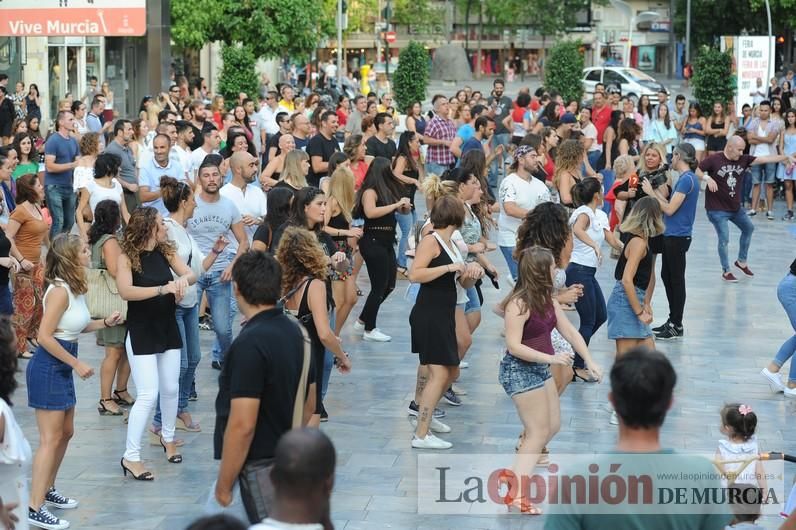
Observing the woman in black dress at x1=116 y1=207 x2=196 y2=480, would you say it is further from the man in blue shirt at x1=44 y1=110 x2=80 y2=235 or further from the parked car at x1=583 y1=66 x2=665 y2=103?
the parked car at x1=583 y1=66 x2=665 y2=103

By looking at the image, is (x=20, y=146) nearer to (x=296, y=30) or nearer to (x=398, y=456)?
(x=398, y=456)

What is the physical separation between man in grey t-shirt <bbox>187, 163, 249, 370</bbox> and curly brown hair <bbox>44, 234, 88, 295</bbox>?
7.53ft

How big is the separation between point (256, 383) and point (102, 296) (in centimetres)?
423

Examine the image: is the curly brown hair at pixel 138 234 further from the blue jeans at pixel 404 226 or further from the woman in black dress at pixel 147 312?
the blue jeans at pixel 404 226

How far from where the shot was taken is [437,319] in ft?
27.8

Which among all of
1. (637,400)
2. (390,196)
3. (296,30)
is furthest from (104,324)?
(296,30)

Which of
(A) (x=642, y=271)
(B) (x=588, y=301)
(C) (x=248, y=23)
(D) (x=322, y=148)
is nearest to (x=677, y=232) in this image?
(B) (x=588, y=301)

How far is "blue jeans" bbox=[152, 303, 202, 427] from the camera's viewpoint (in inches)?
349

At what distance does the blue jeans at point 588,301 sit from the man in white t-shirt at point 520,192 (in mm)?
1066

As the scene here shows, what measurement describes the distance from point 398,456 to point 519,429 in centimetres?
112

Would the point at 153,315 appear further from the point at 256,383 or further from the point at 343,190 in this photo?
the point at 343,190

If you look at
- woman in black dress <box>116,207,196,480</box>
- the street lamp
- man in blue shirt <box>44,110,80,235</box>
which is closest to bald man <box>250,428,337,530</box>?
woman in black dress <box>116,207,196,480</box>

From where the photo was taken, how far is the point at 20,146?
14.4 metres

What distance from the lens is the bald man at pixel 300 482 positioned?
12.9 feet
